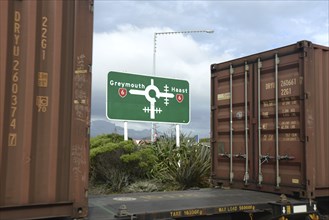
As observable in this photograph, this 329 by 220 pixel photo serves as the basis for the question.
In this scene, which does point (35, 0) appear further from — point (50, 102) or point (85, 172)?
point (85, 172)

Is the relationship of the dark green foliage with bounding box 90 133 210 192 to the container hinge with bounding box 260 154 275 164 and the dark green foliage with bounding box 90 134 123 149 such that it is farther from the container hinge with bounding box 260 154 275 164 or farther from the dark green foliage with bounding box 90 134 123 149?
the container hinge with bounding box 260 154 275 164

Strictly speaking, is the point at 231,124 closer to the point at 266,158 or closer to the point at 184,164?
the point at 266,158

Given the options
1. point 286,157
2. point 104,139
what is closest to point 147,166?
point 104,139

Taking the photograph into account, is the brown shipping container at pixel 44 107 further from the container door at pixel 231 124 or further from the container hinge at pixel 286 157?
the container door at pixel 231 124

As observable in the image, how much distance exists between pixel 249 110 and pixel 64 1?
4066 mm

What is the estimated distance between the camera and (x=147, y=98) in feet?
42.3

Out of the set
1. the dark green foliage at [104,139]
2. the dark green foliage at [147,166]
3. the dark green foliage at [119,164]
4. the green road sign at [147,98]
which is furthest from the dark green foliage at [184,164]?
the dark green foliage at [104,139]

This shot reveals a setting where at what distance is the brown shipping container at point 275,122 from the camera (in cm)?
623

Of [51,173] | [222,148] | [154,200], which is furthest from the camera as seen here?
[222,148]

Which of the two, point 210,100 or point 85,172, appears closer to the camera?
point 85,172

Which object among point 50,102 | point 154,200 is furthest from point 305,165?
point 50,102

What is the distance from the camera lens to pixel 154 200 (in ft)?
18.8

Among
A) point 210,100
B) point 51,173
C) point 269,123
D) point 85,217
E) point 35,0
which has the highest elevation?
point 35,0

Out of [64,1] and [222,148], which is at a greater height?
[64,1]
